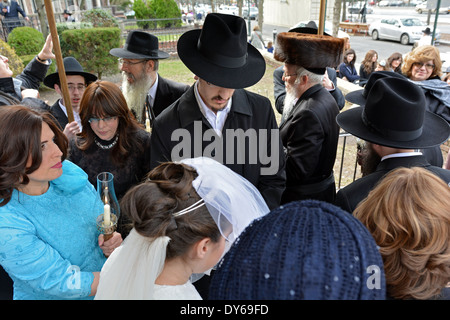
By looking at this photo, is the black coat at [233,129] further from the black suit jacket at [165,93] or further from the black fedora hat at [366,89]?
the black suit jacket at [165,93]

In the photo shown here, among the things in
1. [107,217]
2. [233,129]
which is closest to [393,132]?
[233,129]

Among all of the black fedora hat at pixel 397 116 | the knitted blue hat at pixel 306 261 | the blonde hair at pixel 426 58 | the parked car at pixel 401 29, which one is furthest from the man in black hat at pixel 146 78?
the parked car at pixel 401 29

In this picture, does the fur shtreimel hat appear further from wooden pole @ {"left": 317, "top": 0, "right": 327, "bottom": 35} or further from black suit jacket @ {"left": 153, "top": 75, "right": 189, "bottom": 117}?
black suit jacket @ {"left": 153, "top": 75, "right": 189, "bottom": 117}

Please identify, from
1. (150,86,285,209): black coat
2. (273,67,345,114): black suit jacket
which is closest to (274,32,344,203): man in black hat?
(150,86,285,209): black coat

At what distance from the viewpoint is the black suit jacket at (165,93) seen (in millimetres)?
3984

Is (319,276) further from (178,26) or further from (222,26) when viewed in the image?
(178,26)

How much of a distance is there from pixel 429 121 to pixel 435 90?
1.73m

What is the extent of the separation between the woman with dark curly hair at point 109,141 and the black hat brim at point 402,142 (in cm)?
157

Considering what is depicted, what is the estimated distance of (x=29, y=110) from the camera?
1721 mm

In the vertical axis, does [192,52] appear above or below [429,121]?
above

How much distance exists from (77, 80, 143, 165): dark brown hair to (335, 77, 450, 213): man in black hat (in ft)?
5.46

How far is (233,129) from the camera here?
7.92 ft

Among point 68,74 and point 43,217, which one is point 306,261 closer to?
point 43,217

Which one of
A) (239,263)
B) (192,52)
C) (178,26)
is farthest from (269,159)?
(178,26)
